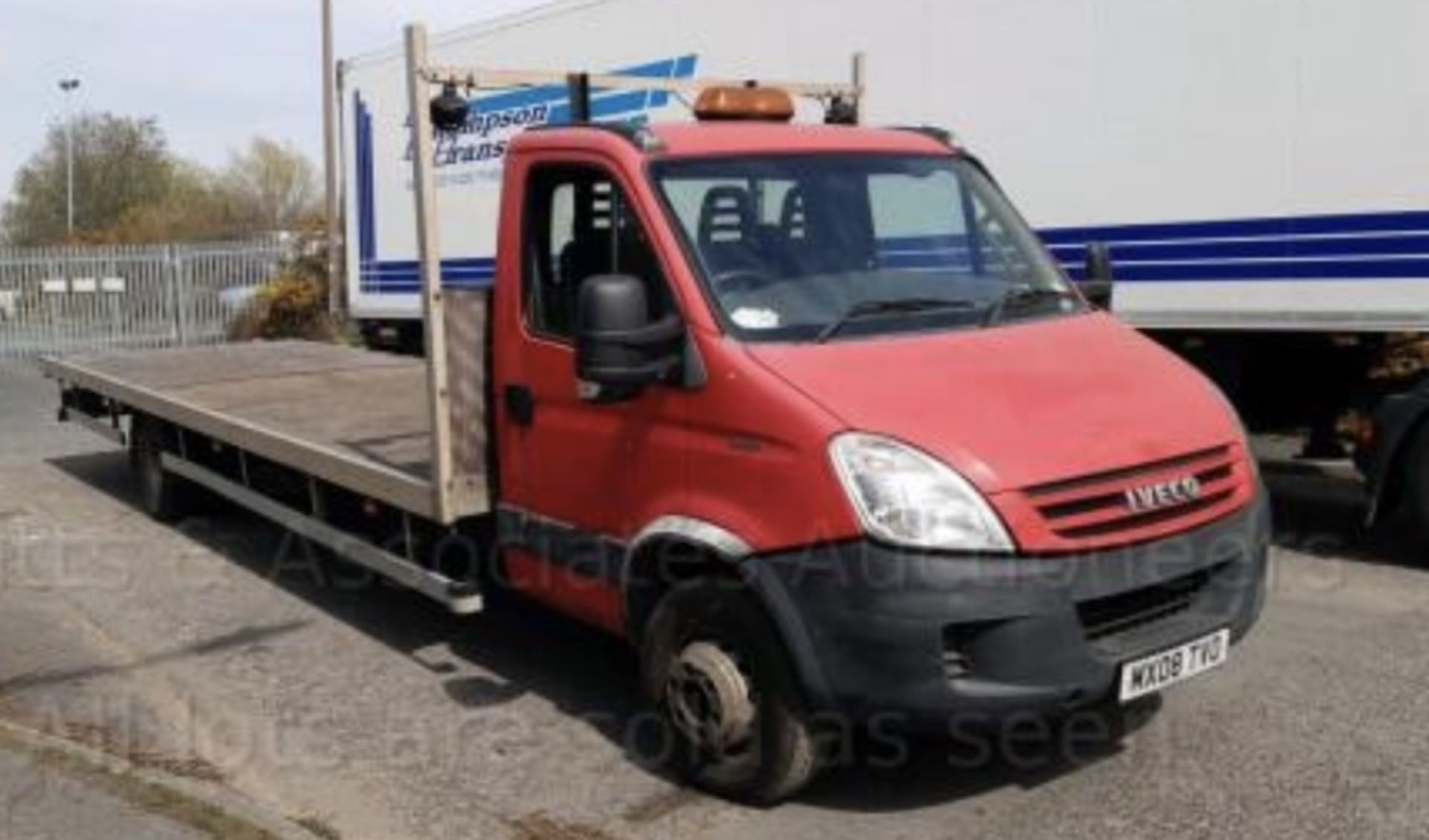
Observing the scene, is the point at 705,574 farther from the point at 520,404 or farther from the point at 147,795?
the point at 147,795

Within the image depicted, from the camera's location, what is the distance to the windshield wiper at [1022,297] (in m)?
5.62

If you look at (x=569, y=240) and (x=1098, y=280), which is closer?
(x=569, y=240)

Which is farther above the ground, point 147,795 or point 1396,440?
point 1396,440

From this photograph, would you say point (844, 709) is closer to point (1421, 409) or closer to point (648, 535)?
point (648, 535)

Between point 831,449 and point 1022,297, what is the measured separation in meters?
1.36

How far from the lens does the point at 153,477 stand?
10.2 metres

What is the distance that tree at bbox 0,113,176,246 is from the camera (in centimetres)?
6744

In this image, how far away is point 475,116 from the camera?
1462 centimetres

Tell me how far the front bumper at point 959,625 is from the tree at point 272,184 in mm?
64915

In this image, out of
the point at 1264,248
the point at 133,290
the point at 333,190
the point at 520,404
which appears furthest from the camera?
the point at 133,290

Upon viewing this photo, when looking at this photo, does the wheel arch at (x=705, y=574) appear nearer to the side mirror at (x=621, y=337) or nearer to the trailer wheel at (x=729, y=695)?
the trailer wheel at (x=729, y=695)

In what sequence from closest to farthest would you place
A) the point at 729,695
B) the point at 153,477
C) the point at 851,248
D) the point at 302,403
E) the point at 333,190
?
the point at 729,695
the point at 851,248
the point at 302,403
the point at 153,477
the point at 333,190

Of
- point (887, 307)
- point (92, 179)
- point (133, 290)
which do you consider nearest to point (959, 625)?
point (887, 307)

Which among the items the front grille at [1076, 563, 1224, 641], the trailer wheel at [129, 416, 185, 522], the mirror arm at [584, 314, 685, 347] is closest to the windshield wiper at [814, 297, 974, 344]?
the mirror arm at [584, 314, 685, 347]
